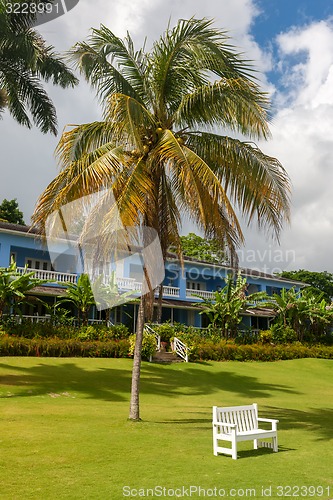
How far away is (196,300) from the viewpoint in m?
42.1

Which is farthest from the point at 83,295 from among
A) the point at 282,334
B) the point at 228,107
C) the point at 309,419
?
the point at 228,107

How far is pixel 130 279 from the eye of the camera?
3541cm

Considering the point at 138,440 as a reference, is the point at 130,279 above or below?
above

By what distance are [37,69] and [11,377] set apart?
11076 millimetres

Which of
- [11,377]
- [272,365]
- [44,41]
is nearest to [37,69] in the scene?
[44,41]

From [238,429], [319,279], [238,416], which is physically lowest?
[238,429]

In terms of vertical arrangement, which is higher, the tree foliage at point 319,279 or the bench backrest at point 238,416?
the tree foliage at point 319,279

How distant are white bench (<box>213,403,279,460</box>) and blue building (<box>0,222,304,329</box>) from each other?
16.3 meters

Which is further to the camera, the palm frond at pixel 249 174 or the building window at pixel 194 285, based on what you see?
the building window at pixel 194 285

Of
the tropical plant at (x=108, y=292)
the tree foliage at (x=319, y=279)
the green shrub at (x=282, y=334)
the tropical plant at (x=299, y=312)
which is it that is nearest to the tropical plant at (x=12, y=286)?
the tropical plant at (x=108, y=292)

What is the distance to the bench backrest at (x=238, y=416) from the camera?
9391mm

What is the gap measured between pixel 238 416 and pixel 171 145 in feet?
19.4

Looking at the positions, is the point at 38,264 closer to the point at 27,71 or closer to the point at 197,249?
the point at 27,71

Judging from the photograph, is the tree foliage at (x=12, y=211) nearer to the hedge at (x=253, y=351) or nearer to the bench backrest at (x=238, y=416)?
the hedge at (x=253, y=351)
